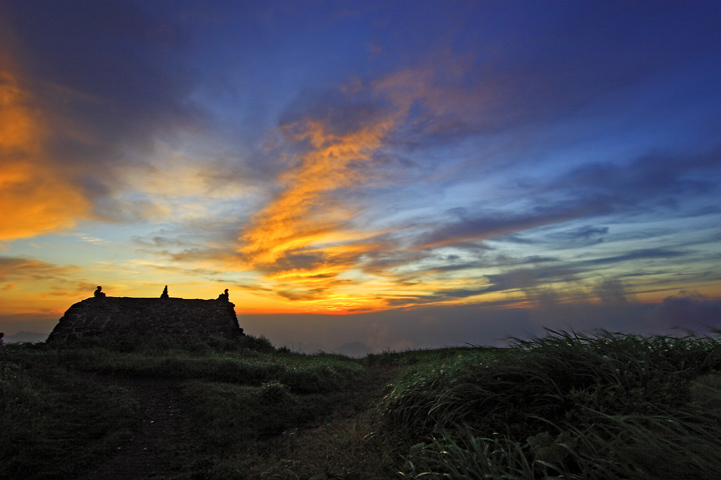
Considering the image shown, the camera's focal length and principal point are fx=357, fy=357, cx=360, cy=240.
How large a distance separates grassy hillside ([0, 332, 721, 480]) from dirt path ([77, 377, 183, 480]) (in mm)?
47

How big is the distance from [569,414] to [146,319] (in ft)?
87.5

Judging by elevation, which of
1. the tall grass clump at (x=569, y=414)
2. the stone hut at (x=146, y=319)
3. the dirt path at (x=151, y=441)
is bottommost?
the dirt path at (x=151, y=441)

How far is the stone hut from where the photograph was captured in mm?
22594

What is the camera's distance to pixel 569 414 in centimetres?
416

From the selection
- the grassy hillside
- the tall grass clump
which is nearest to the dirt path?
the grassy hillside

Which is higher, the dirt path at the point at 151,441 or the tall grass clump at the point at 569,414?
the tall grass clump at the point at 569,414

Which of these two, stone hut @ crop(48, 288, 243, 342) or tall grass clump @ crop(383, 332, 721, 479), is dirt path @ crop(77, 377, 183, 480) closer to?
tall grass clump @ crop(383, 332, 721, 479)

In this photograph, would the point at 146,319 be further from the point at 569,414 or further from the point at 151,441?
the point at 569,414

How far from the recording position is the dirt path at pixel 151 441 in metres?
6.21

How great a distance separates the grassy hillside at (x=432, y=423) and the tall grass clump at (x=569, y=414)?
20 millimetres

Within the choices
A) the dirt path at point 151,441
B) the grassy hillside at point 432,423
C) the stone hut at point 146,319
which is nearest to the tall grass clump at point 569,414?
the grassy hillside at point 432,423

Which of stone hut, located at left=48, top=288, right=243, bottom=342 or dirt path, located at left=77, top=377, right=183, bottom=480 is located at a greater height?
stone hut, located at left=48, top=288, right=243, bottom=342

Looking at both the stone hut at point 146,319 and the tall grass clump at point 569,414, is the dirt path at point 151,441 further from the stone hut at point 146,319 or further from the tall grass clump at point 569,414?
the stone hut at point 146,319

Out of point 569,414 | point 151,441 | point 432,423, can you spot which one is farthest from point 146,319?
point 569,414
